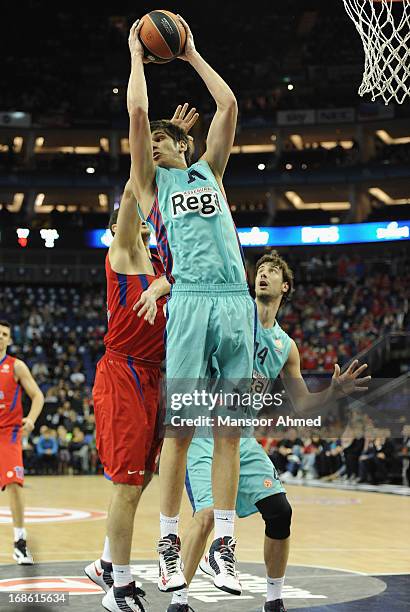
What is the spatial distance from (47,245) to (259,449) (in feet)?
95.3

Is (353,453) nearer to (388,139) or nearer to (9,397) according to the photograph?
(9,397)

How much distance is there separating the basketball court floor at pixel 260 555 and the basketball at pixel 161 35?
3.48 meters

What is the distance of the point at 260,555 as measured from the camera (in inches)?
341

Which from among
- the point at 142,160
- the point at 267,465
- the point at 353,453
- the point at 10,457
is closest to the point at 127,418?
the point at 267,465

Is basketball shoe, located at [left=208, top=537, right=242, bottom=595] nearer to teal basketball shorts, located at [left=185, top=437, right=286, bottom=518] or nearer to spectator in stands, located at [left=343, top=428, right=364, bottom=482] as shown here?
teal basketball shorts, located at [left=185, top=437, right=286, bottom=518]

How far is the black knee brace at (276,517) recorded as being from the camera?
17.5ft

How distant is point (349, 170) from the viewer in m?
34.7

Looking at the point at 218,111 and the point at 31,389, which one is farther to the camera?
the point at 31,389

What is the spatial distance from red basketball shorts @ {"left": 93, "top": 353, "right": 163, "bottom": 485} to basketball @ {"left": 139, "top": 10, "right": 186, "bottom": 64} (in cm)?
185

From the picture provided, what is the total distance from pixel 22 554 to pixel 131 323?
360cm

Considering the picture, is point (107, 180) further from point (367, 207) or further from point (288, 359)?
point (288, 359)

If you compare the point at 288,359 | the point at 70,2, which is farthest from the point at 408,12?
the point at 70,2

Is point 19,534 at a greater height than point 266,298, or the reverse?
point 266,298

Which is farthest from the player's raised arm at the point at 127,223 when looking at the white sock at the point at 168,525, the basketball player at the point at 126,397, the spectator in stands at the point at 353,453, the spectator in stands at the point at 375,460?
the spectator in stands at the point at 353,453
